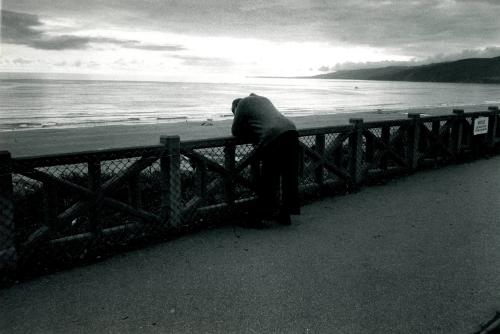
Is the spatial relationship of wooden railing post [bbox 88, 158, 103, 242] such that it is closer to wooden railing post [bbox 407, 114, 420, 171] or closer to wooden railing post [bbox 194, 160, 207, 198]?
wooden railing post [bbox 194, 160, 207, 198]

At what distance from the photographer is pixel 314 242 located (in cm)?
565

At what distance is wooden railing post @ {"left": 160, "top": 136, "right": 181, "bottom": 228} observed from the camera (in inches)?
222

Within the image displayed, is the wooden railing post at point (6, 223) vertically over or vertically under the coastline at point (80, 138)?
over

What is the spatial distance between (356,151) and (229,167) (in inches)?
127

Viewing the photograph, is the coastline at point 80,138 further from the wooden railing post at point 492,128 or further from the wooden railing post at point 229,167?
the wooden railing post at point 492,128

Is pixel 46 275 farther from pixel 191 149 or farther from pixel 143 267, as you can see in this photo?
pixel 191 149

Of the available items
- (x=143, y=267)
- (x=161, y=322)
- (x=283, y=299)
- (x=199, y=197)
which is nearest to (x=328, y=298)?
(x=283, y=299)

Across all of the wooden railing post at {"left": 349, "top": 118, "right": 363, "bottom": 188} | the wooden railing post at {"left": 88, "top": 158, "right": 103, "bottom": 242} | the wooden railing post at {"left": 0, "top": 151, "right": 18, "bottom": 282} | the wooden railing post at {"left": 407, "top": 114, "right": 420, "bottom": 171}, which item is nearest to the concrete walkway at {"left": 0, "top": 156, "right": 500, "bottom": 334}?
the wooden railing post at {"left": 0, "top": 151, "right": 18, "bottom": 282}

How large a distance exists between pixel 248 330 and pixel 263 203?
278 centimetres

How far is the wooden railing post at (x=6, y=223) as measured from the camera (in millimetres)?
4324

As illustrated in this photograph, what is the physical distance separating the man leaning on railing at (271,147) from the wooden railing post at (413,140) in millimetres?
4867

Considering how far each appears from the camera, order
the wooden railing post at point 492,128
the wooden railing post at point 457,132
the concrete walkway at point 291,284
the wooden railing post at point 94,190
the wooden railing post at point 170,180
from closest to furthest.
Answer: the concrete walkway at point 291,284 < the wooden railing post at point 94,190 < the wooden railing post at point 170,180 < the wooden railing post at point 457,132 < the wooden railing post at point 492,128

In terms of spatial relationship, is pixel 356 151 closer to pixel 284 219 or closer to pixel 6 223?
pixel 284 219

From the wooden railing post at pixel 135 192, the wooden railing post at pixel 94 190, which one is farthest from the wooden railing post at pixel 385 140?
the wooden railing post at pixel 94 190
